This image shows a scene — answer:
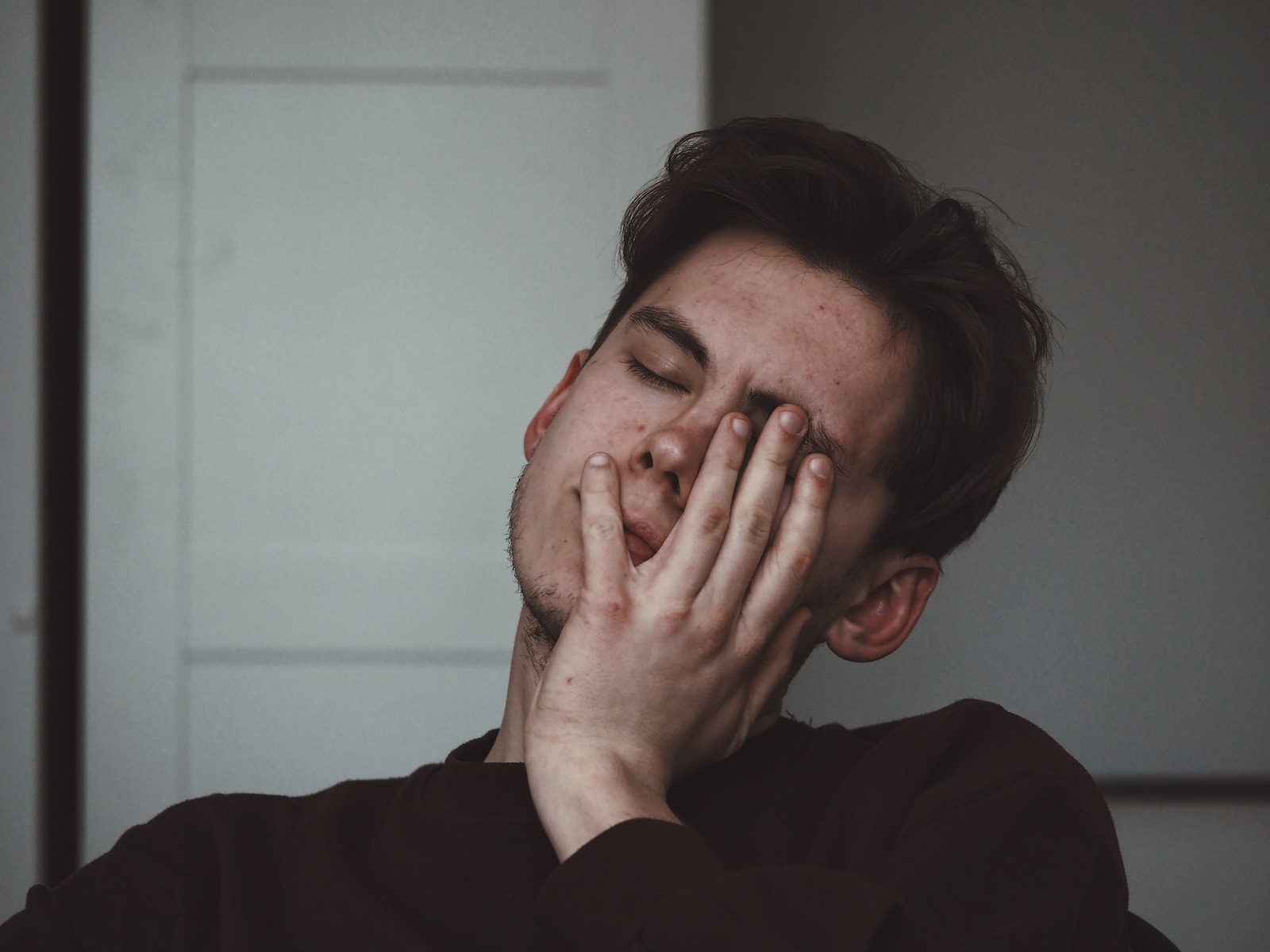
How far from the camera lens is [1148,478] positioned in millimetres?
2402

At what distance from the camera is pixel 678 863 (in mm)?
792

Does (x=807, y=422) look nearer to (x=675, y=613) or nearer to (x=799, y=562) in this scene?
(x=799, y=562)

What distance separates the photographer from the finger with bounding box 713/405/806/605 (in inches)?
40.4

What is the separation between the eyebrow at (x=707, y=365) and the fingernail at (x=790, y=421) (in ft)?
0.09

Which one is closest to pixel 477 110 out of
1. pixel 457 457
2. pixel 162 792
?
pixel 457 457

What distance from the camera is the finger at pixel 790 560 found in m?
1.04

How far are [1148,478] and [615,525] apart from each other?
1.77 metres

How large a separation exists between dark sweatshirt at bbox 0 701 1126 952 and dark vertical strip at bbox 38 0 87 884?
0.98 meters

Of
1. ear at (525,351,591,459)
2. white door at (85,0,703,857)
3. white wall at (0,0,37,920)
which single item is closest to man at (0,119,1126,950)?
ear at (525,351,591,459)

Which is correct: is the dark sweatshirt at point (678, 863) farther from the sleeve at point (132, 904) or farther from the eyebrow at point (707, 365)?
the eyebrow at point (707, 365)

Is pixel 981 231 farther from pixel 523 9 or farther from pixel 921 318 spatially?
Result: pixel 523 9

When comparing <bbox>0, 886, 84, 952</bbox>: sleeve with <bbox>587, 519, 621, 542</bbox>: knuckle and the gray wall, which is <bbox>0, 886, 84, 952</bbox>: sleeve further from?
the gray wall

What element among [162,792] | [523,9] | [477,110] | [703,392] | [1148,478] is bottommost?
[162,792]

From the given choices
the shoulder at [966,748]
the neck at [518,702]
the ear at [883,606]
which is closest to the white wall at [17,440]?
the neck at [518,702]
